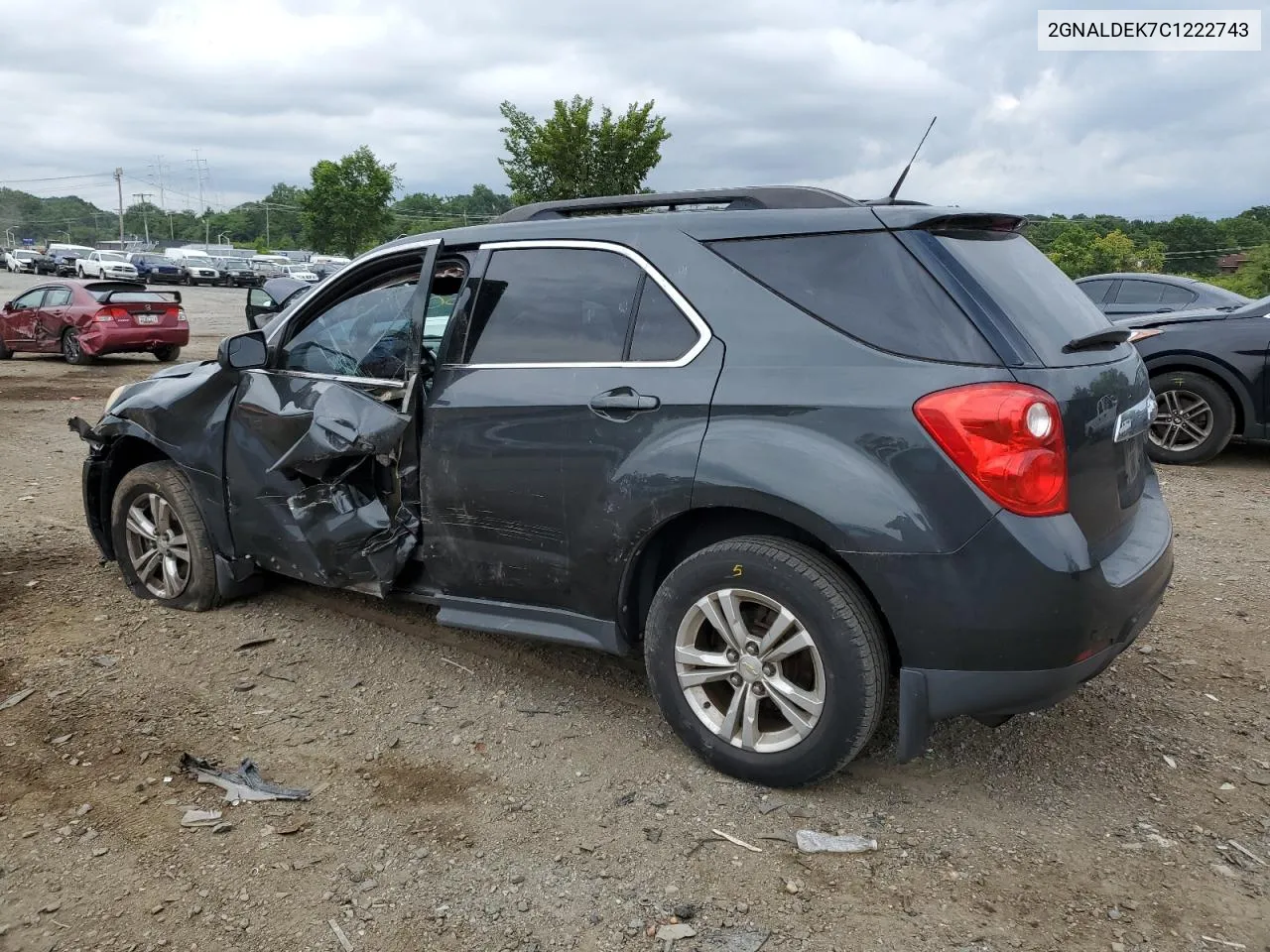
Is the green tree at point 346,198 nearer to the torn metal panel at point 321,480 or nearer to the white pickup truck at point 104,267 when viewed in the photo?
the white pickup truck at point 104,267

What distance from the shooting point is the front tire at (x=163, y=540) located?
455cm

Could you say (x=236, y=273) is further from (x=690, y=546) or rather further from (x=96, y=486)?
(x=690, y=546)

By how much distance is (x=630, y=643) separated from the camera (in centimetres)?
349

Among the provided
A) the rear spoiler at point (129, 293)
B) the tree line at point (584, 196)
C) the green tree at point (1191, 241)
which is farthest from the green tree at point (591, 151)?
the green tree at point (1191, 241)

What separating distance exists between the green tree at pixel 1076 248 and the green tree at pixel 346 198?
1478 inches

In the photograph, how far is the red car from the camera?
1602 cm

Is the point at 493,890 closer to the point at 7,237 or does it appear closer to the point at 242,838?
the point at 242,838

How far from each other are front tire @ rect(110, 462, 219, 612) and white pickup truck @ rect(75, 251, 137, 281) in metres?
44.4

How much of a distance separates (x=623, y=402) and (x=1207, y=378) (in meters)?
6.64

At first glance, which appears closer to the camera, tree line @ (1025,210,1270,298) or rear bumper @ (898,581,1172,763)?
rear bumper @ (898,581,1172,763)

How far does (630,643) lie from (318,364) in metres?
1.91

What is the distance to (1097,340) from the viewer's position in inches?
123

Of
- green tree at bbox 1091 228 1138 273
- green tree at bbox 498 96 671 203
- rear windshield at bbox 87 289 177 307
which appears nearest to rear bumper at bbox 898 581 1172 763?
rear windshield at bbox 87 289 177 307

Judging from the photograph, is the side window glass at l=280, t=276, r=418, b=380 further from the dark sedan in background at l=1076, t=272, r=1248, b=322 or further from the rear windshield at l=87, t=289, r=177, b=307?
the rear windshield at l=87, t=289, r=177, b=307
